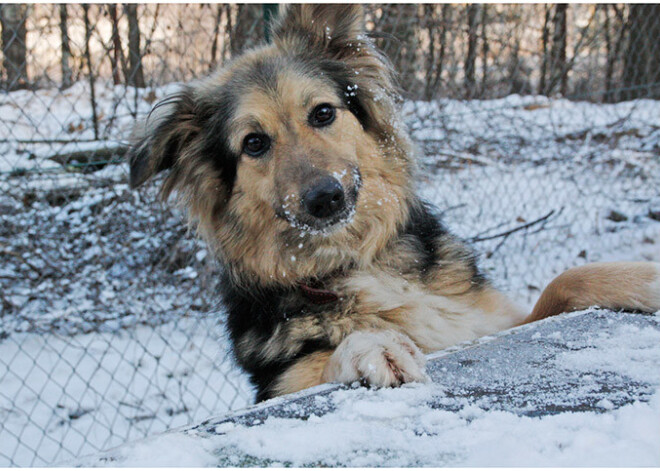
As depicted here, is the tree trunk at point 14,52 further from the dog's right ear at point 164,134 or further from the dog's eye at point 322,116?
the dog's eye at point 322,116

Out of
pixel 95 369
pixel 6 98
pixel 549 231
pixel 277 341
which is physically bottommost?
pixel 95 369

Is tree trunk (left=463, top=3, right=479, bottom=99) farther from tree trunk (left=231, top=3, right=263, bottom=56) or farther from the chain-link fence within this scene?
tree trunk (left=231, top=3, right=263, bottom=56)

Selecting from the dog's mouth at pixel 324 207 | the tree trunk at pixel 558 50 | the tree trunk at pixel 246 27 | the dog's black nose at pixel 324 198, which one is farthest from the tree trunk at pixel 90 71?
the tree trunk at pixel 558 50

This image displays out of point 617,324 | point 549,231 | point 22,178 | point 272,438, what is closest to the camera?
point 272,438

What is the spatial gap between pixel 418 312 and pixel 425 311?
36mm

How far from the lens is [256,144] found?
275cm

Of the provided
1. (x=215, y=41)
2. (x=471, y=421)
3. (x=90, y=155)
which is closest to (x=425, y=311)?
(x=471, y=421)

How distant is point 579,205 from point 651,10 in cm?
300

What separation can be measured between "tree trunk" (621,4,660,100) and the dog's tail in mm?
5860

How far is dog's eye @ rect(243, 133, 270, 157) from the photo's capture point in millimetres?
2723

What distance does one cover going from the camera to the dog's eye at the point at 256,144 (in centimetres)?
272

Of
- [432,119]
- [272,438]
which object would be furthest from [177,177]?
[432,119]

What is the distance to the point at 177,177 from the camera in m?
2.94

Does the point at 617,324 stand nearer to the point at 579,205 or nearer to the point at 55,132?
the point at 55,132
